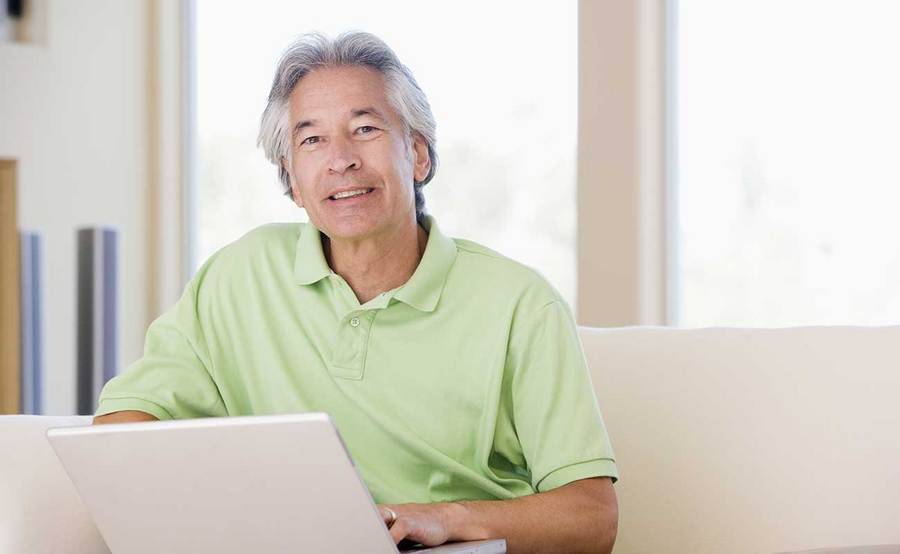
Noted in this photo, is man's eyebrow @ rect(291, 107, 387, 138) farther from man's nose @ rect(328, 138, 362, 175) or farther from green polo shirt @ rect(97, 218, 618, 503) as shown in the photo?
green polo shirt @ rect(97, 218, 618, 503)

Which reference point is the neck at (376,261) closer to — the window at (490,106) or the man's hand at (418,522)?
the man's hand at (418,522)

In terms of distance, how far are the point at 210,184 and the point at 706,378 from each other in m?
2.78

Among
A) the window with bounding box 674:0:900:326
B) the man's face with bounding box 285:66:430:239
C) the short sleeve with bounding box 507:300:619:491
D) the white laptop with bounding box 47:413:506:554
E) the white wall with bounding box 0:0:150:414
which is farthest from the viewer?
the white wall with bounding box 0:0:150:414

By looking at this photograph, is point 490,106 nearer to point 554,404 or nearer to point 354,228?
point 354,228

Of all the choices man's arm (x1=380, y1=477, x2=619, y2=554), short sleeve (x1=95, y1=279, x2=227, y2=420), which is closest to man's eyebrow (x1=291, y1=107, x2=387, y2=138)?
short sleeve (x1=95, y1=279, x2=227, y2=420)

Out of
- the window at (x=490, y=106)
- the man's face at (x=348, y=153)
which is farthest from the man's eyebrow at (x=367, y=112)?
the window at (x=490, y=106)

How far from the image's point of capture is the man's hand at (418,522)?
143 centimetres

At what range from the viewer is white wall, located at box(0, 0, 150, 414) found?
400cm

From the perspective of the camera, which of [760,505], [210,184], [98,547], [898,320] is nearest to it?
[98,547]

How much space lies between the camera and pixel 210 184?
4426 millimetres

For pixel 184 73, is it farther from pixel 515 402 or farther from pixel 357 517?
pixel 357 517

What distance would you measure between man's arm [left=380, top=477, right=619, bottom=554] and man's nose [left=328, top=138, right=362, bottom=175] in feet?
1.59

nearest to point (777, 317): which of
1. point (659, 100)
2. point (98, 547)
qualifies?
point (659, 100)

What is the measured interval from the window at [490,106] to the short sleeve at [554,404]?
1763mm
